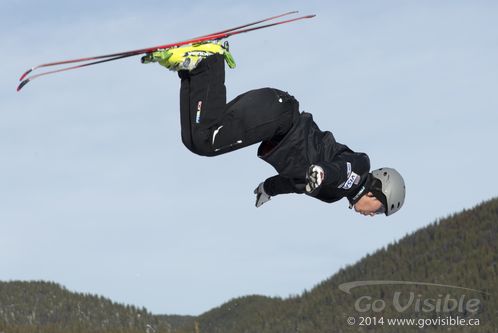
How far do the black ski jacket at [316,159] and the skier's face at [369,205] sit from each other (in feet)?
0.71

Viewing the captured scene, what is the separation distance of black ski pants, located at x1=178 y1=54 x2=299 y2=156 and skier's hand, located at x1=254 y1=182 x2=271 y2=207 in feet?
5.11

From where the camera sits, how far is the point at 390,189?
10.6 m

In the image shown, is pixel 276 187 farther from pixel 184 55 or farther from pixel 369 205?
pixel 184 55

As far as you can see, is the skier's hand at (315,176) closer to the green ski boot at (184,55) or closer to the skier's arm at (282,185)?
the skier's arm at (282,185)

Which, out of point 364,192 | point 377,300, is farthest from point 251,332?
point 364,192

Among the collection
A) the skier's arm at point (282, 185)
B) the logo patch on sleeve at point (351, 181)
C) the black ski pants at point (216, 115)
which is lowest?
the logo patch on sleeve at point (351, 181)

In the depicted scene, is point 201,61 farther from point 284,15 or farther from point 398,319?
point 398,319

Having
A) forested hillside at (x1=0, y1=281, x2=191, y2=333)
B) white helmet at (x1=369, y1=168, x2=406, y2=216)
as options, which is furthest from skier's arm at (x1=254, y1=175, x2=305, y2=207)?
forested hillside at (x1=0, y1=281, x2=191, y2=333)

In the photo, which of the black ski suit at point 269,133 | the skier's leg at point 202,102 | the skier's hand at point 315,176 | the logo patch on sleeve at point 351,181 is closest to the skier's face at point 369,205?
the black ski suit at point 269,133

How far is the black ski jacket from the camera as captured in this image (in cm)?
994

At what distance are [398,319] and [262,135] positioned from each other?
18969 millimetres

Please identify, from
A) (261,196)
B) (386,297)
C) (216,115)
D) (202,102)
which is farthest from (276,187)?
(386,297)

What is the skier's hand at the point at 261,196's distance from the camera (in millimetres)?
11148

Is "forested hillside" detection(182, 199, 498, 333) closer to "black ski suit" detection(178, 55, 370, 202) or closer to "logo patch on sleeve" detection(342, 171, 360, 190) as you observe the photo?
"logo patch on sleeve" detection(342, 171, 360, 190)
